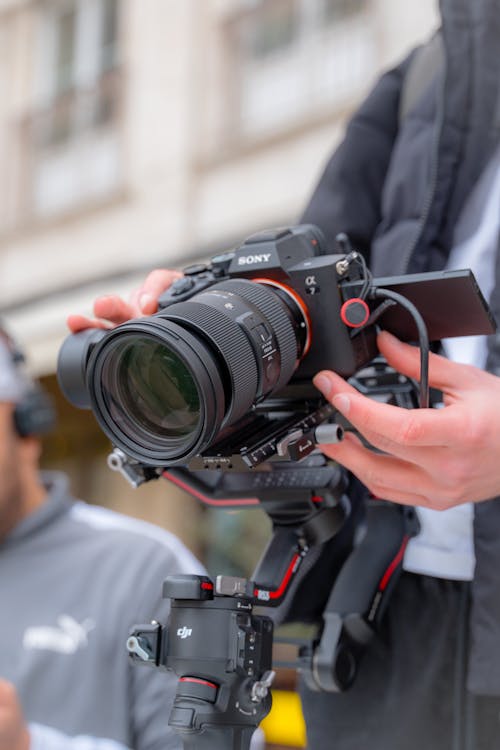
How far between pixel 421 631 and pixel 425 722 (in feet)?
0.28

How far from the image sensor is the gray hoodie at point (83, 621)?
147cm

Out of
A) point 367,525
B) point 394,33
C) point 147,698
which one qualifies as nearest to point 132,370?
point 367,525

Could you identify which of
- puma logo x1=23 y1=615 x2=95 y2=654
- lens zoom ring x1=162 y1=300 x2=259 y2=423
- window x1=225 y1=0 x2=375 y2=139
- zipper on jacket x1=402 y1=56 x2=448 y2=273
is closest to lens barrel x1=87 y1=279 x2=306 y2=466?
lens zoom ring x1=162 y1=300 x2=259 y2=423

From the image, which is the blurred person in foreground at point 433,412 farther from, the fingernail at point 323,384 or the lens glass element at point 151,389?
the lens glass element at point 151,389

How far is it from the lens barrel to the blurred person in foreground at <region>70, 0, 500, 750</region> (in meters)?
0.07

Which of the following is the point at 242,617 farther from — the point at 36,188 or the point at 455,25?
the point at 36,188

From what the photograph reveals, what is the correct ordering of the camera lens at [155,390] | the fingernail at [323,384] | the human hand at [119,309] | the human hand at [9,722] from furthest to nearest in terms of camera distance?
1. the human hand at [9,722]
2. the human hand at [119,309]
3. the fingernail at [323,384]
4. the camera lens at [155,390]

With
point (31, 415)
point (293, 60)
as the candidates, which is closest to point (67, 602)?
point (31, 415)

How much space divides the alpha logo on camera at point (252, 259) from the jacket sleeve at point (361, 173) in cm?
22

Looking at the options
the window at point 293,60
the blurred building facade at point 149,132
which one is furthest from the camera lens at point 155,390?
the window at point 293,60

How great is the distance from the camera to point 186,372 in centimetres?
73

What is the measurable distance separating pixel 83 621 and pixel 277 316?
98 cm

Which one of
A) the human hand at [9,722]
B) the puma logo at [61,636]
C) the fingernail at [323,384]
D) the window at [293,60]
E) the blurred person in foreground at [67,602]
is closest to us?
the fingernail at [323,384]

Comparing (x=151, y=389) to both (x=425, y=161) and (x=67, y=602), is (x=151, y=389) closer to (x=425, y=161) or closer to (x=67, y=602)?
(x=425, y=161)
